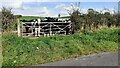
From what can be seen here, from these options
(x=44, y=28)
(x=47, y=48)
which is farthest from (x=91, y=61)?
(x=44, y=28)

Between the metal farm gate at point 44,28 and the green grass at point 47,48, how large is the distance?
4.36 m

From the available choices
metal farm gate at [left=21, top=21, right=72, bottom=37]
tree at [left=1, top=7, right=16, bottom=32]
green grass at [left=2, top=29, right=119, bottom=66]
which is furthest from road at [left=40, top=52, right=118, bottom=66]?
metal farm gate at [left=21, top=21, right=72, bottom=37]

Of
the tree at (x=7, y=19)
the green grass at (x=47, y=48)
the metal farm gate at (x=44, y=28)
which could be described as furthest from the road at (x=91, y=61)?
the metal farm gate at (x=44, y=28)

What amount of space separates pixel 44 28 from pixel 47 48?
8198mm

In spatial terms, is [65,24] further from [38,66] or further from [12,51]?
[38,66]

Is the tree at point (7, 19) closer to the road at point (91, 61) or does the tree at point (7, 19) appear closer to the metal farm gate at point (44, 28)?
the metal farm gate at point (44, 28)

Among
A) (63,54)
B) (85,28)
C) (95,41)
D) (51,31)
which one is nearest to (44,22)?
(51,31)

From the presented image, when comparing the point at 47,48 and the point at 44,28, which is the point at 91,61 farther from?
the point at 44,28

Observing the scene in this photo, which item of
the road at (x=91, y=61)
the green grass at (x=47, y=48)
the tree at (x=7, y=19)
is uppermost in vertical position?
the tree at (x=7, y=19)

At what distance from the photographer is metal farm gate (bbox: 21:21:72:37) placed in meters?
18.9

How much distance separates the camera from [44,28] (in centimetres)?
2002

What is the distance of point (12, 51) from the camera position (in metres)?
10.8

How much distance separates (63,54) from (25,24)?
8.79 meters

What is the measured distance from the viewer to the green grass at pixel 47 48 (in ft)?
33.1
